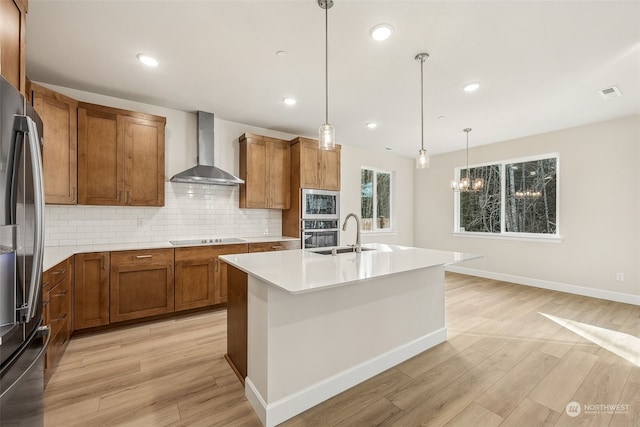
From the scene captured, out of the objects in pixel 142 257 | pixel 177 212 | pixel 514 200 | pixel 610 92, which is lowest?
pixel 142 257

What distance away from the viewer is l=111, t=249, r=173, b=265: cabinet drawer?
3.02 metres

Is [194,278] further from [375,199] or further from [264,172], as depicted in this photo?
[375,199]

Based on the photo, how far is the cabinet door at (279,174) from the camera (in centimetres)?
436

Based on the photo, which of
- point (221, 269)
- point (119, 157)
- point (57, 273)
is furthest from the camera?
point (221, 269)

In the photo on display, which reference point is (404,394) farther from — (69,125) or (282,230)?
(69,125)

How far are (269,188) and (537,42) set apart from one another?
134 inches

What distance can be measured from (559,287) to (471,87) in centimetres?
374

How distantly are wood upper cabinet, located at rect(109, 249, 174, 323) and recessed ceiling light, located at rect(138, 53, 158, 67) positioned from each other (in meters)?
1.91

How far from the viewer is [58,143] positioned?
2.83 m


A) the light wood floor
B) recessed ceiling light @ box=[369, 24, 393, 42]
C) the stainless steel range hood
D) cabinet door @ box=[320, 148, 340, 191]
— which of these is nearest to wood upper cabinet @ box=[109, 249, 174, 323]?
the light wood floor

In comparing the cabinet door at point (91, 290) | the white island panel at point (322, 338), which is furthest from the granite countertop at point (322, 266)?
the cabinet door at point (91, 290)

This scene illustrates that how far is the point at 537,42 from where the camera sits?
2311 millimetres

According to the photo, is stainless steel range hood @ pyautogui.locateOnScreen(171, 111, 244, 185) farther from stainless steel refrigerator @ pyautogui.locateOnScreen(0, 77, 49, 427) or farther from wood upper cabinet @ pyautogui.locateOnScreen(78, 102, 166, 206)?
stainless steel refrigerator @ pyautogui.locateOnScreen(0, 77, 49, 427)
